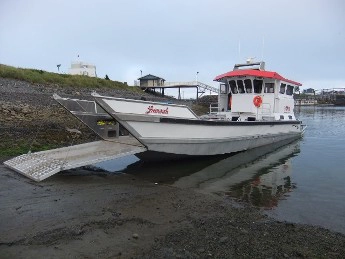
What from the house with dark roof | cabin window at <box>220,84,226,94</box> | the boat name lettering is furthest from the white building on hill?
the boat name lettering

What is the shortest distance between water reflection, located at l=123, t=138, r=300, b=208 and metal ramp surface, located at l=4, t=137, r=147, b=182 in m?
0.96

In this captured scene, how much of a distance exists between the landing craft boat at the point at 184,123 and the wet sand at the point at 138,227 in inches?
61.9

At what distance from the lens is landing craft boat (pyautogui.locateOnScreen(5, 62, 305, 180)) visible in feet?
31.0

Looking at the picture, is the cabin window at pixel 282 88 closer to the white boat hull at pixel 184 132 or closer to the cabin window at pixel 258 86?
the cabin window at pixel 258 86

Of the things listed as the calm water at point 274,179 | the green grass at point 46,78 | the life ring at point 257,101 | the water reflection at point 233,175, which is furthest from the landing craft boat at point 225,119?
the green grass at point 46,78

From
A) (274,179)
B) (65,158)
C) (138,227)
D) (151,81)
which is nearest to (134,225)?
(138,227)

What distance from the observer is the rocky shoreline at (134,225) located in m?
4.70

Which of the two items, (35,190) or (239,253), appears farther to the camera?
(35,190)

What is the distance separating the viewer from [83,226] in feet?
17.8

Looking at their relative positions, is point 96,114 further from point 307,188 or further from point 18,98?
point 18,98

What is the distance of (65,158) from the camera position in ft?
30.4

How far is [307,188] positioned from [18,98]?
644 inches

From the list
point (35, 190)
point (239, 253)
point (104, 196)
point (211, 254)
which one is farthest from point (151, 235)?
point (35, 190)

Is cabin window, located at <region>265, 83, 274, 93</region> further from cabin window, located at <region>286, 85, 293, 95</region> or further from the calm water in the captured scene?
the calm water
